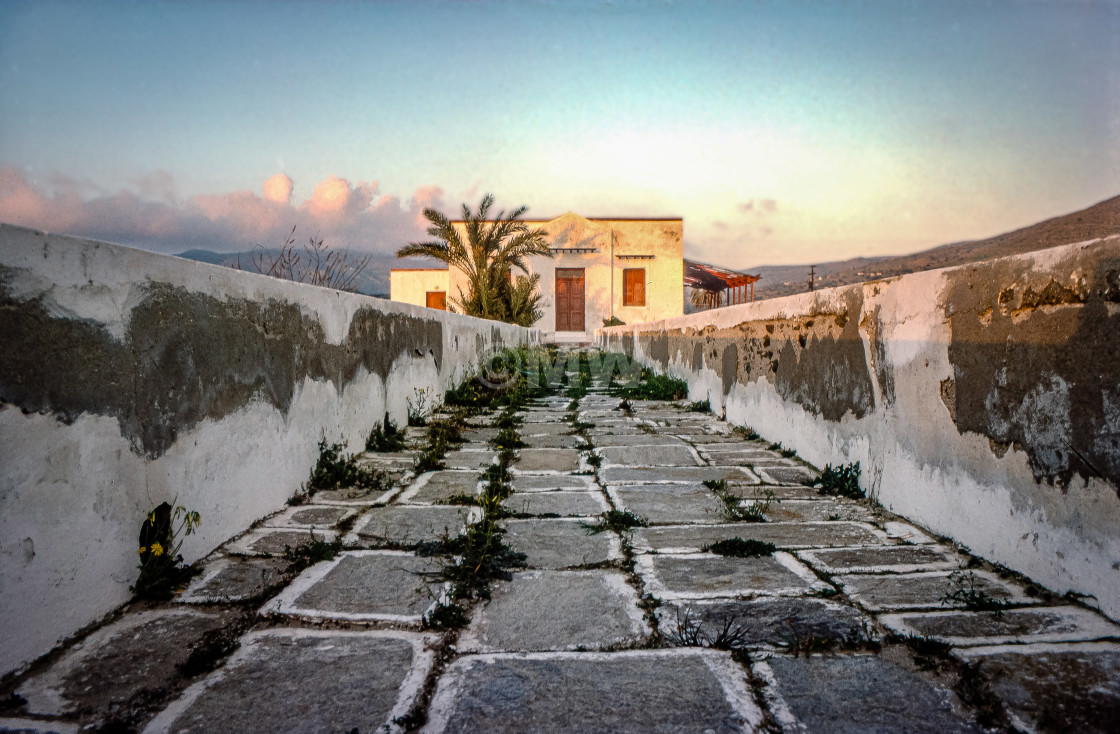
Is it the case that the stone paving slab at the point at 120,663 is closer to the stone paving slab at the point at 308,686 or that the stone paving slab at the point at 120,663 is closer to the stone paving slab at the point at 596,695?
the stone paving slab at the point at 308,686

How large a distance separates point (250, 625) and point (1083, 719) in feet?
5.45

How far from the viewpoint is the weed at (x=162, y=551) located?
1584 millimetres

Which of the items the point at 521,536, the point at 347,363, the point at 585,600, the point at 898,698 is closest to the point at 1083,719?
the point at 898,698

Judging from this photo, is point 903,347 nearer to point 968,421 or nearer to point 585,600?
point 968,421

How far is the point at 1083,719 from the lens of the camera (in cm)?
107

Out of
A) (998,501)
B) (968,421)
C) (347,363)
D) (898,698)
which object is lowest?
(898,698)

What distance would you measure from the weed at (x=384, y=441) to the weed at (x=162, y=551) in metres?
1.70

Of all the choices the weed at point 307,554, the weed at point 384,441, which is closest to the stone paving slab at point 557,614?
the weed at point 307,554

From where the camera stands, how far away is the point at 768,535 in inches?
83.0

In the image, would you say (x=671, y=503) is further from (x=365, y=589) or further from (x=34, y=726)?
(x=34, y=726)

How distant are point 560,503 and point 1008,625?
150cm

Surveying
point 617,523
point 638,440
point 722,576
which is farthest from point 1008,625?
point 638,440

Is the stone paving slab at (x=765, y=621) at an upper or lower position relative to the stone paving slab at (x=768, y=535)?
lower

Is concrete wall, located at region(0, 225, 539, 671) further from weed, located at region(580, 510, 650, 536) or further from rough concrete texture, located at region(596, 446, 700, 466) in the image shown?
rough concrete texture, located at region(596, 446, 700, 466)
